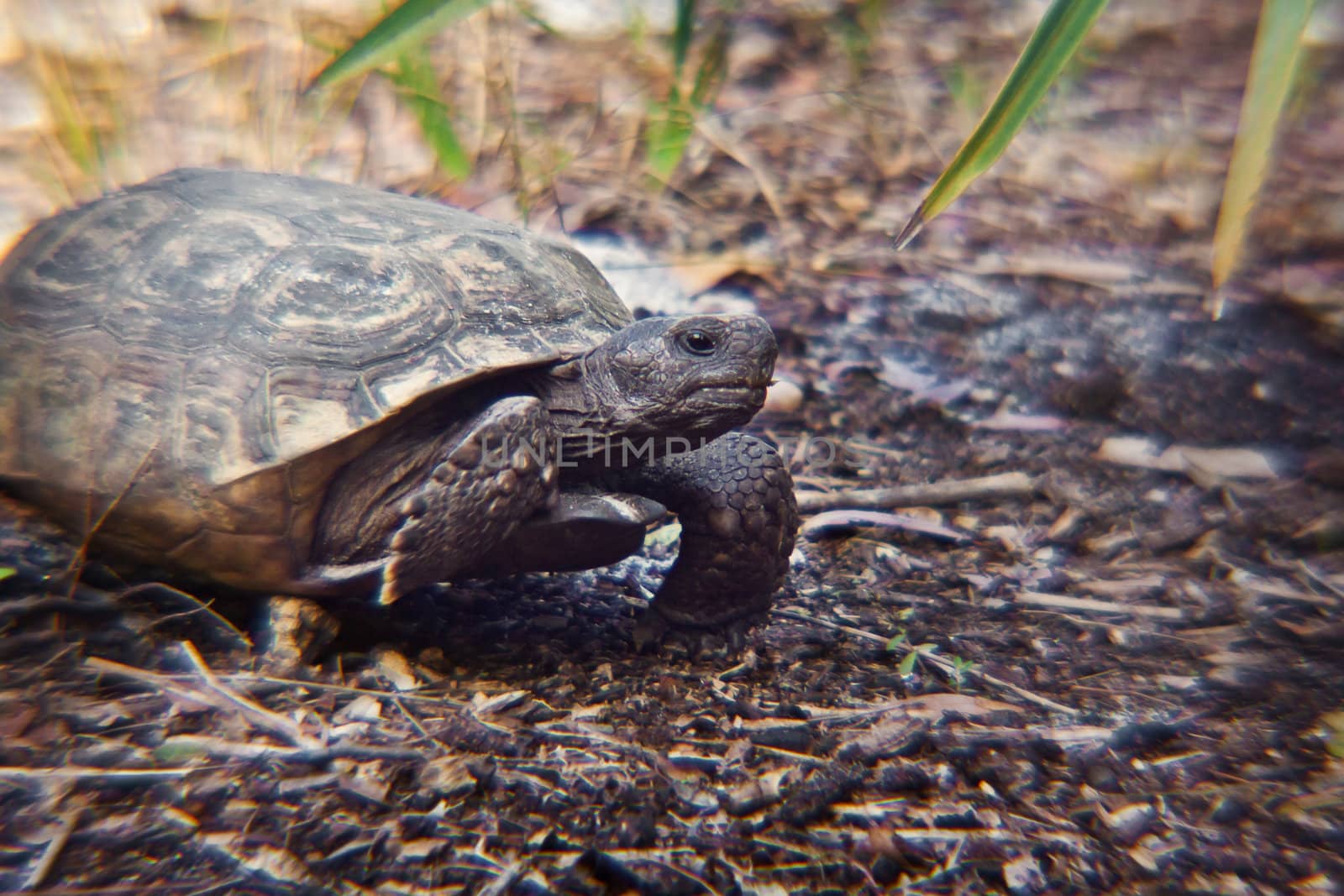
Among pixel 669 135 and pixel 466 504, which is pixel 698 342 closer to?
pixel 466 504

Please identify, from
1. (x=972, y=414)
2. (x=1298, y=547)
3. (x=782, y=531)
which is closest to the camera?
(x=782, y=531)

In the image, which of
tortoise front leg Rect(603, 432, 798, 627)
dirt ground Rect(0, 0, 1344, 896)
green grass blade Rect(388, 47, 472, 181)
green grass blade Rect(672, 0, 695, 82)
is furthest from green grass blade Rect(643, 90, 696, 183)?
tortoise front leg Rect(603, 432, 798, 627)

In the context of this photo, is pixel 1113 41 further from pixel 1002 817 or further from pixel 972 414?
pixel 1002 817

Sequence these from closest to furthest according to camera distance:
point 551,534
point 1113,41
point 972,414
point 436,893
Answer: point 436,893 < point 551,534 < point 972,414 < point 1113,41

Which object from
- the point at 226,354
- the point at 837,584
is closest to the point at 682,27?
the point at 226,354

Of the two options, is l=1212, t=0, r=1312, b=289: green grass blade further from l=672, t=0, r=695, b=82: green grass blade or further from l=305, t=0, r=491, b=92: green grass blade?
l=305, t=0, r=491, b=92: green grass blade

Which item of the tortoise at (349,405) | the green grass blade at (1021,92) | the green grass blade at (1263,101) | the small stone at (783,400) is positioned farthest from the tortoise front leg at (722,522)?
the small stone at (783,400)

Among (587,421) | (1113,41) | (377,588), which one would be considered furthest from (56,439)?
(1113,41)
